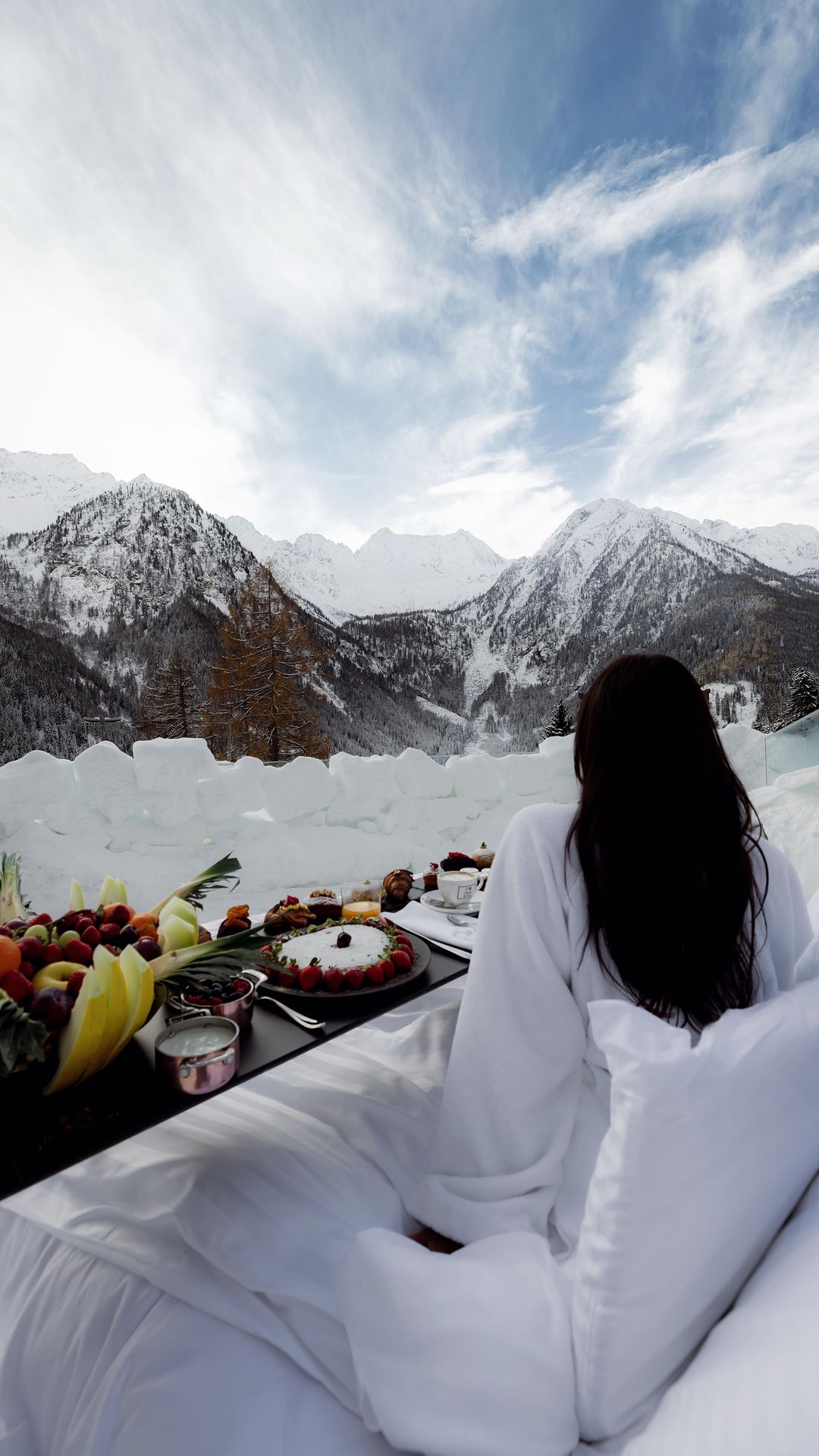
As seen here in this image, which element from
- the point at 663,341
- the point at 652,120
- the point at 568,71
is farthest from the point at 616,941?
the point at 663,341

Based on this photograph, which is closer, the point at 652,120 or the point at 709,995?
the point at 709,995

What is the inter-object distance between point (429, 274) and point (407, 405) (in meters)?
3.93

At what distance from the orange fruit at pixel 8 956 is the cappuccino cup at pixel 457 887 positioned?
91cm

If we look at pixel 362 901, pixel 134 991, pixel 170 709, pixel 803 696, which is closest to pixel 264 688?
pixel 170 709

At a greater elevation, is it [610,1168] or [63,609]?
[63,609]

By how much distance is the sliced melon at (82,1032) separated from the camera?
719mm

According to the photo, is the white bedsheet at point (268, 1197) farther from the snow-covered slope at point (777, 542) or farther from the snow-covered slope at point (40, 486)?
the snow-covered slope at point (40, 486)

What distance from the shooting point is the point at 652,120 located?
529cm

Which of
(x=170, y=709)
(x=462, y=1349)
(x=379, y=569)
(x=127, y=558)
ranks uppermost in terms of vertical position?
(x=379, y=569)

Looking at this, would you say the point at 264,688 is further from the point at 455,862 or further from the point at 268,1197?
the point at 268,1197

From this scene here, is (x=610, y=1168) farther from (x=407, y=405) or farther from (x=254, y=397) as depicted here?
(x=407, y=405)

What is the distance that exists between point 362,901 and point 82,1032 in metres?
0.96

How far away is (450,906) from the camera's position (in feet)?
4.88

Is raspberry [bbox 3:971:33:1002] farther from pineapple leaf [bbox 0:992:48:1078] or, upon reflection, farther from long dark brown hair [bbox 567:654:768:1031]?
long dark brown hair [bbox 567:654:768:1031]
